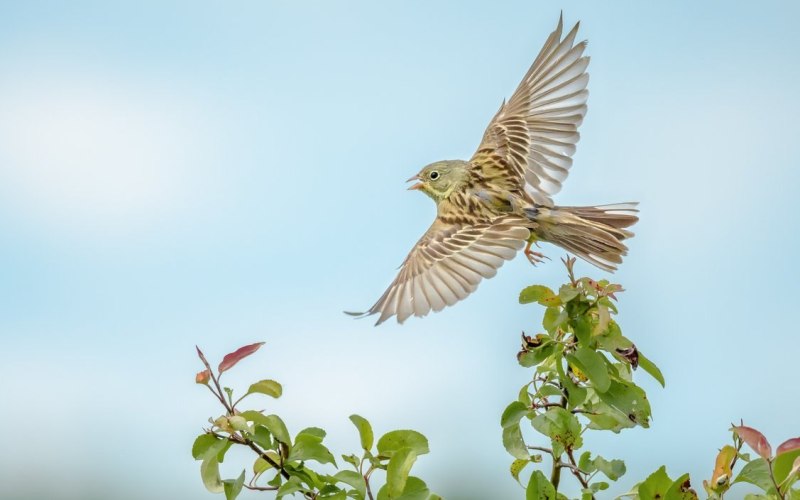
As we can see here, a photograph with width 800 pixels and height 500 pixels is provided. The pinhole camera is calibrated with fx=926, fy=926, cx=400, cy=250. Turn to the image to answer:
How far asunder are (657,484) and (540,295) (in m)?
0.60

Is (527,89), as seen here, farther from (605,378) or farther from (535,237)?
(605,378)

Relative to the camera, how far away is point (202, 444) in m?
2.46

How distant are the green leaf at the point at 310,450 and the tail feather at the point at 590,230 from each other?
2.24 m

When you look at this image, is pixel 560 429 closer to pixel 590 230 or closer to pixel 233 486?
pixel 233 486

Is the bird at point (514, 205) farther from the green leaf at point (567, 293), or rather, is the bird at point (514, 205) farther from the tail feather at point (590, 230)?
the green leaf at point (567, 293)

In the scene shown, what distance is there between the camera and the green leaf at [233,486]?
7.97 ft

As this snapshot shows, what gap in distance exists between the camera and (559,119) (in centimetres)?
569

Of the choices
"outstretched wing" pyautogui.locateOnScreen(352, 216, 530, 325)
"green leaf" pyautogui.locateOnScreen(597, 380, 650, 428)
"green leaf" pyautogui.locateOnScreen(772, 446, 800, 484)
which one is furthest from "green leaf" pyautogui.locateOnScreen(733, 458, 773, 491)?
"outstretched wing" pyautogui.locateOnScreen(352, 216, 530, 325)

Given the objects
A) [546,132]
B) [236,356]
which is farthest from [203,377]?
[546,132]

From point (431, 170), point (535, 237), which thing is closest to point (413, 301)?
point (535, 237)

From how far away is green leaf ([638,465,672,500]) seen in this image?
8.01 feet

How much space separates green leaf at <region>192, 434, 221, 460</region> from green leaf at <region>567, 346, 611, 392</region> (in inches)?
40.1

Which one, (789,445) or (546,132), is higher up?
(546,132)

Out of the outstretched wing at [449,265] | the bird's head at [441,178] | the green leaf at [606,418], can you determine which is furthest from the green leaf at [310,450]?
the bird's head at [441,178]
